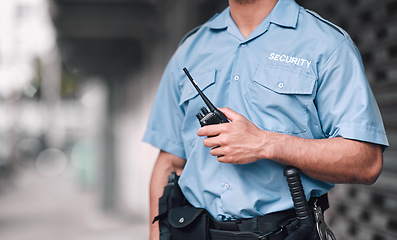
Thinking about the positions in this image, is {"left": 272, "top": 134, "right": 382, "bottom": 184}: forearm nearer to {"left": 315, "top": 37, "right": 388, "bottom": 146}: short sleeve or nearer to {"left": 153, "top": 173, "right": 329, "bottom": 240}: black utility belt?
{"left": 315, "top": 37, "right": 388, "bottom": 146}: short sleeve

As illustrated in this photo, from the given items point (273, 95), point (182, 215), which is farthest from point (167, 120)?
point (273, 95)

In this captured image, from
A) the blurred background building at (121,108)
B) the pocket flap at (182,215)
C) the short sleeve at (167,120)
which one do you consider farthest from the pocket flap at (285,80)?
the blurred background building at (121,108)

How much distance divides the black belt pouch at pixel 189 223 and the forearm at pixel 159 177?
0.18 metres

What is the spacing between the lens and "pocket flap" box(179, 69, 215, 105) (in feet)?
6.63

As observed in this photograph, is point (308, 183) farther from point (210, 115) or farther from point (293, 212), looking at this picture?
point (210, 115)

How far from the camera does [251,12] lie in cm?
201

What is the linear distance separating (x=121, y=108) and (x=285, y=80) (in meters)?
12.1

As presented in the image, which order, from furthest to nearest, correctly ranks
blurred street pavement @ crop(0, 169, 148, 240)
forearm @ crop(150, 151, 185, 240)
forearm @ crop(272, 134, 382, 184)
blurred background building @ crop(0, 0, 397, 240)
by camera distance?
blurred street pavement @ crop(0, 169, 148, 240) → blurred background building @ crop(0, 0, 397, 240) → forearm @ crop(150, 151, 185, 240) → forearm @ crop(272, 134, 382, 184)

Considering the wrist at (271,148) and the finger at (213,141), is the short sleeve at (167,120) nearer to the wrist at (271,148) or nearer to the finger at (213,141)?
the finger at (213,141)

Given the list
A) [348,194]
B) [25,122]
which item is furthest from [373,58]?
[25,122]

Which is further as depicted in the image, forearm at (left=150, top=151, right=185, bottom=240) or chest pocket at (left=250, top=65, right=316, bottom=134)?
forearm at (left=150, top=151, right=185, bottom=240)

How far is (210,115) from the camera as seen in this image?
1747mm

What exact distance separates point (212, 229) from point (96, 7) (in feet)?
20.7

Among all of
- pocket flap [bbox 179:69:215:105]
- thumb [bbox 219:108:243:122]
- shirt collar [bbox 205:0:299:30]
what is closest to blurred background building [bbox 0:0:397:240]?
shirt collar [bbox 205:0:299:30]
